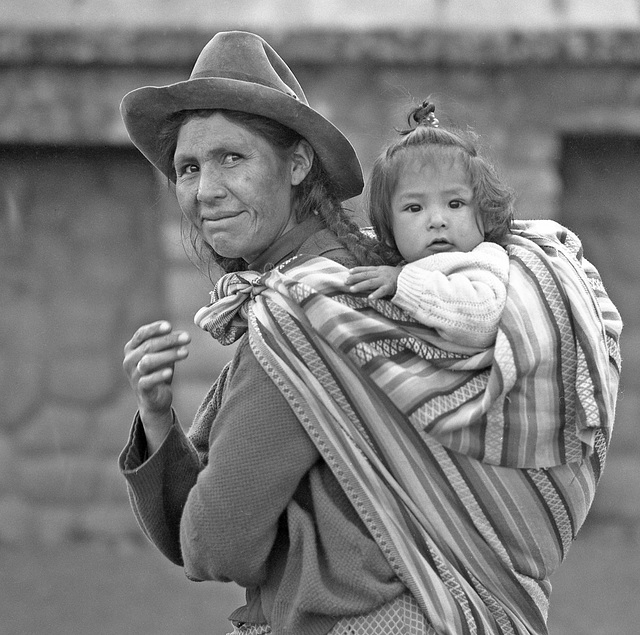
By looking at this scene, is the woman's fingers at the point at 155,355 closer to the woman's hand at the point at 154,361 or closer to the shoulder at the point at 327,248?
the woman's hand at the point at 154,361

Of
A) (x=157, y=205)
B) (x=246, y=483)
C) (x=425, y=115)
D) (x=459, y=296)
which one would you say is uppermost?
(x=157, y=205)

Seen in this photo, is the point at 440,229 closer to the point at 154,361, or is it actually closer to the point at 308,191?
the point at 308,191

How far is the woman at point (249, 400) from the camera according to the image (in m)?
2.13

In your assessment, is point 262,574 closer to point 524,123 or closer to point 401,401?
point 401,401

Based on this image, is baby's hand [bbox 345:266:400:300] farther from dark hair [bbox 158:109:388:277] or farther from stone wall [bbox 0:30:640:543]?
stone wall [bbox 0:30:640:543]

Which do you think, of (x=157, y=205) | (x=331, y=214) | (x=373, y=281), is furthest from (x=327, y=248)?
(x=157, y=205)

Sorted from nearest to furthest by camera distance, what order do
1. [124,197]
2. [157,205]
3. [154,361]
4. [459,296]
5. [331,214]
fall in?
[459,296], [154,361], [331,214], [157,205], [124,197]

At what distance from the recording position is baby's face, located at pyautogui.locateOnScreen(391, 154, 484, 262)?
2336 mm

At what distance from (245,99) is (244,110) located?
0.02 metres

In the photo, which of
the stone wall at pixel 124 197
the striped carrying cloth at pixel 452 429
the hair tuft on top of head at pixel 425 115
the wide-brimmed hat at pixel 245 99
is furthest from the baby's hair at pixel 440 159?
the stone wall at pixel 124 197

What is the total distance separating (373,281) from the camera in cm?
217

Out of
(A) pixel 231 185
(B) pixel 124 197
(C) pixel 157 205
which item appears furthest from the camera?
Result: (B) pixel 124 197

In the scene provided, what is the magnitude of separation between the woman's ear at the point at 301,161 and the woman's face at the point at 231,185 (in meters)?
0.05

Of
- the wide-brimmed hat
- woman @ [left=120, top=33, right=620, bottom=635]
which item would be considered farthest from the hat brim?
woman @ [left=120, top=33, right=620, bottom=635]
